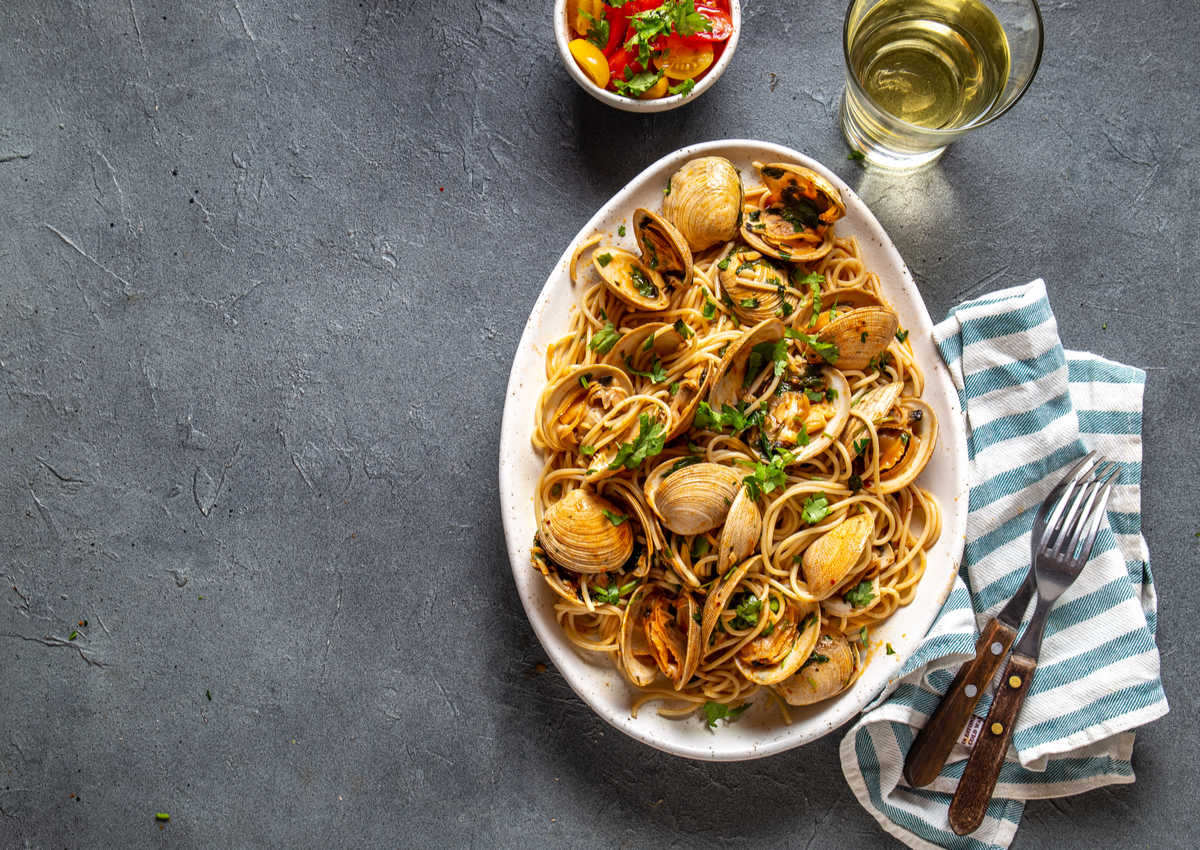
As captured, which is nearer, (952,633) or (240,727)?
(952,633)

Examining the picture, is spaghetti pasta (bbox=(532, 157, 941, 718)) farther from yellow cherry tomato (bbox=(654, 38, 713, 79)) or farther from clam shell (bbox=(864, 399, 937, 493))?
yellow cherry tomato (bbox=(654, 38, 713, 79))

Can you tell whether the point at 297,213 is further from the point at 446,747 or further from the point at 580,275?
the point at 446,747

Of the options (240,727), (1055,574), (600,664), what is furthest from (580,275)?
(240,727)

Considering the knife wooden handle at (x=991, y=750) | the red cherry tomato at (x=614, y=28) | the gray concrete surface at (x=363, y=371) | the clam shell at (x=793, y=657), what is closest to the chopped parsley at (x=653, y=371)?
the gray concrete surface at (x=363, y=371)

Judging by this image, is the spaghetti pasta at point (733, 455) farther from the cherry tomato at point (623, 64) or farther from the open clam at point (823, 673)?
the cherry tomato at point (623, 64)

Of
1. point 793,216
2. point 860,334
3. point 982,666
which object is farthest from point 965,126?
point 982,666

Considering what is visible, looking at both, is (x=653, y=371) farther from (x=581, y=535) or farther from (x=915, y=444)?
(x=915, y=444)
